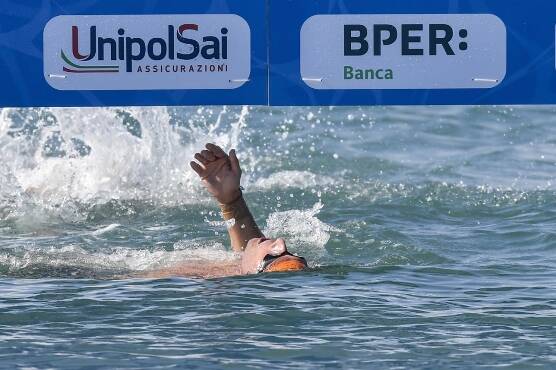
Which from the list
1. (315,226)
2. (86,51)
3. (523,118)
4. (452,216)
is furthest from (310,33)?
(523,118)

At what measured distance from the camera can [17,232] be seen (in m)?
9.86

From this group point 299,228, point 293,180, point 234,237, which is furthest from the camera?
point 293,180

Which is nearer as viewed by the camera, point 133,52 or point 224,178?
point 133,52

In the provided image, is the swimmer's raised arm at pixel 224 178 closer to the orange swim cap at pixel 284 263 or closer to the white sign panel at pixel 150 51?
the orange swim cap at pixel 284 263

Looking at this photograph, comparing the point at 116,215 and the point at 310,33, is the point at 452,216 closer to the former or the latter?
the point at 116,215

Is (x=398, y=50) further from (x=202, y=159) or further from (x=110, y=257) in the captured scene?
(x=110, y=257)

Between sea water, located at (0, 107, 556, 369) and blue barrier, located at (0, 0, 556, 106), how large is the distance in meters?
1.11

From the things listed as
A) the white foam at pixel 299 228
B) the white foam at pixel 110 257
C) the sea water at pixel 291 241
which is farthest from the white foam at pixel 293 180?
the white foam at pixel 110 257

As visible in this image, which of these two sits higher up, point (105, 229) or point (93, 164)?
point (93, 164)

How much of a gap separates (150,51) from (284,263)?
143cm

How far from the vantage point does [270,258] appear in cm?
766

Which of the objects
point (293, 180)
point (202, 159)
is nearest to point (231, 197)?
point (202, 159)

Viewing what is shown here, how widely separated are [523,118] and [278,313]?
969cm

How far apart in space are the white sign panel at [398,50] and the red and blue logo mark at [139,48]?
503 millimetres
